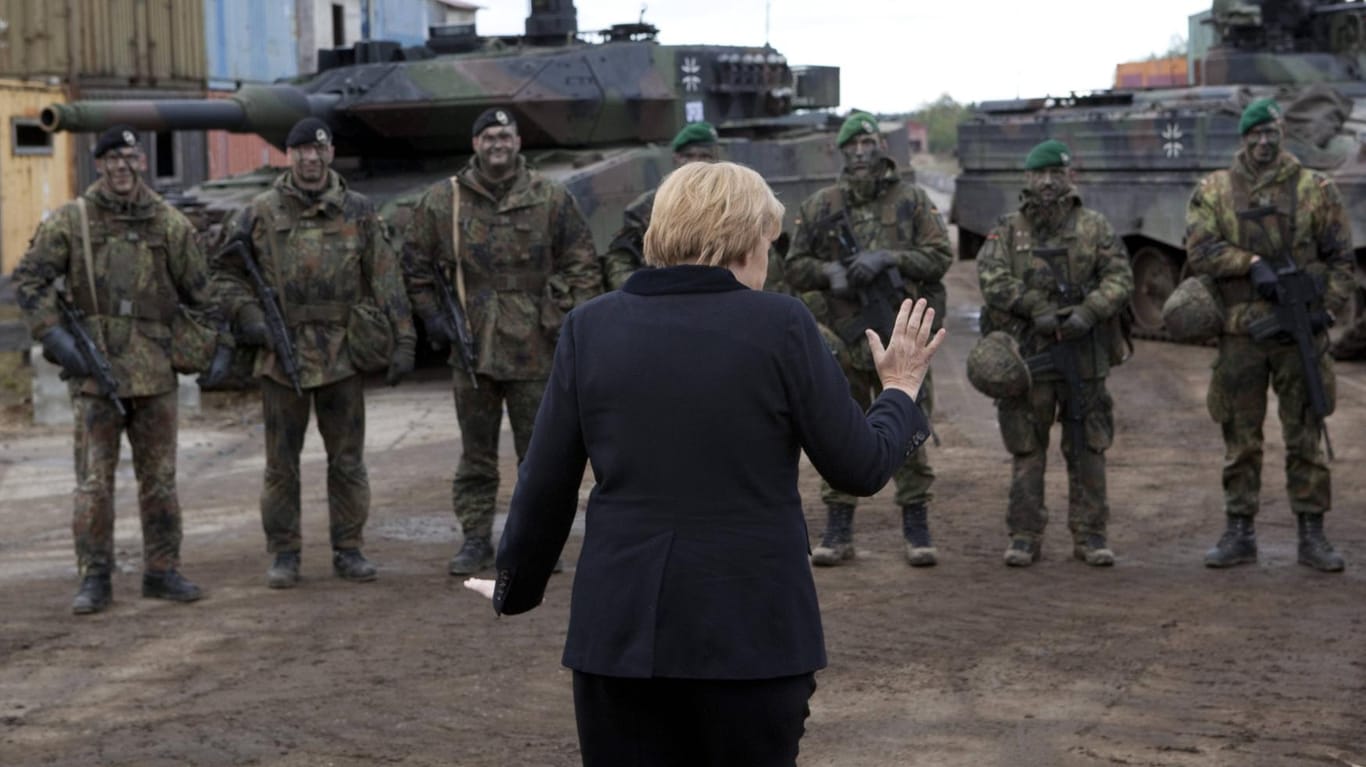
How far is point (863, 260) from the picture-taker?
8.49 meters

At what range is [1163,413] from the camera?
1317 cm

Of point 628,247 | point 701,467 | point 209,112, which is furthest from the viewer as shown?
point 209,112

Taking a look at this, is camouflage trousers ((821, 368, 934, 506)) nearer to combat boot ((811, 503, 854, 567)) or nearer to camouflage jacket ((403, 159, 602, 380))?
combat boot ((811, 503, 854, 567))

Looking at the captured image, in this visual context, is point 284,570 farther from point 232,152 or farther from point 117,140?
point 232,152

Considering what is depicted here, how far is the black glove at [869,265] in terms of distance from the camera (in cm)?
847

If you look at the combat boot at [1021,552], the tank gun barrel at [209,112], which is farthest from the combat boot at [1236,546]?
the tank gun barrel at [209,112]

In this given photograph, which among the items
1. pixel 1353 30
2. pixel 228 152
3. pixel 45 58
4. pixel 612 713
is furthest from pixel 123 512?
pixel 228 152

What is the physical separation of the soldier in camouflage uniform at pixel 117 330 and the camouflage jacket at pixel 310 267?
0.98 ft

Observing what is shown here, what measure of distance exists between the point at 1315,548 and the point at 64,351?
5260 mm

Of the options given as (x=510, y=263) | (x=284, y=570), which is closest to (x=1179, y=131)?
(x=510, y=263)

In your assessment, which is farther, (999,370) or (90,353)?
(999,370)

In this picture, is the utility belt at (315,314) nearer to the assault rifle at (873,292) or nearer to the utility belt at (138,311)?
the utility belt at (138,311)

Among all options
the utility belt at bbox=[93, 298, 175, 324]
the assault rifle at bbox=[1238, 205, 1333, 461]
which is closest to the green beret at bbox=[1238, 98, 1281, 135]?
the assault rifle at bbox=[1238, 205, 1333, 461]

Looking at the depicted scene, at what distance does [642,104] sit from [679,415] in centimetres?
1256
